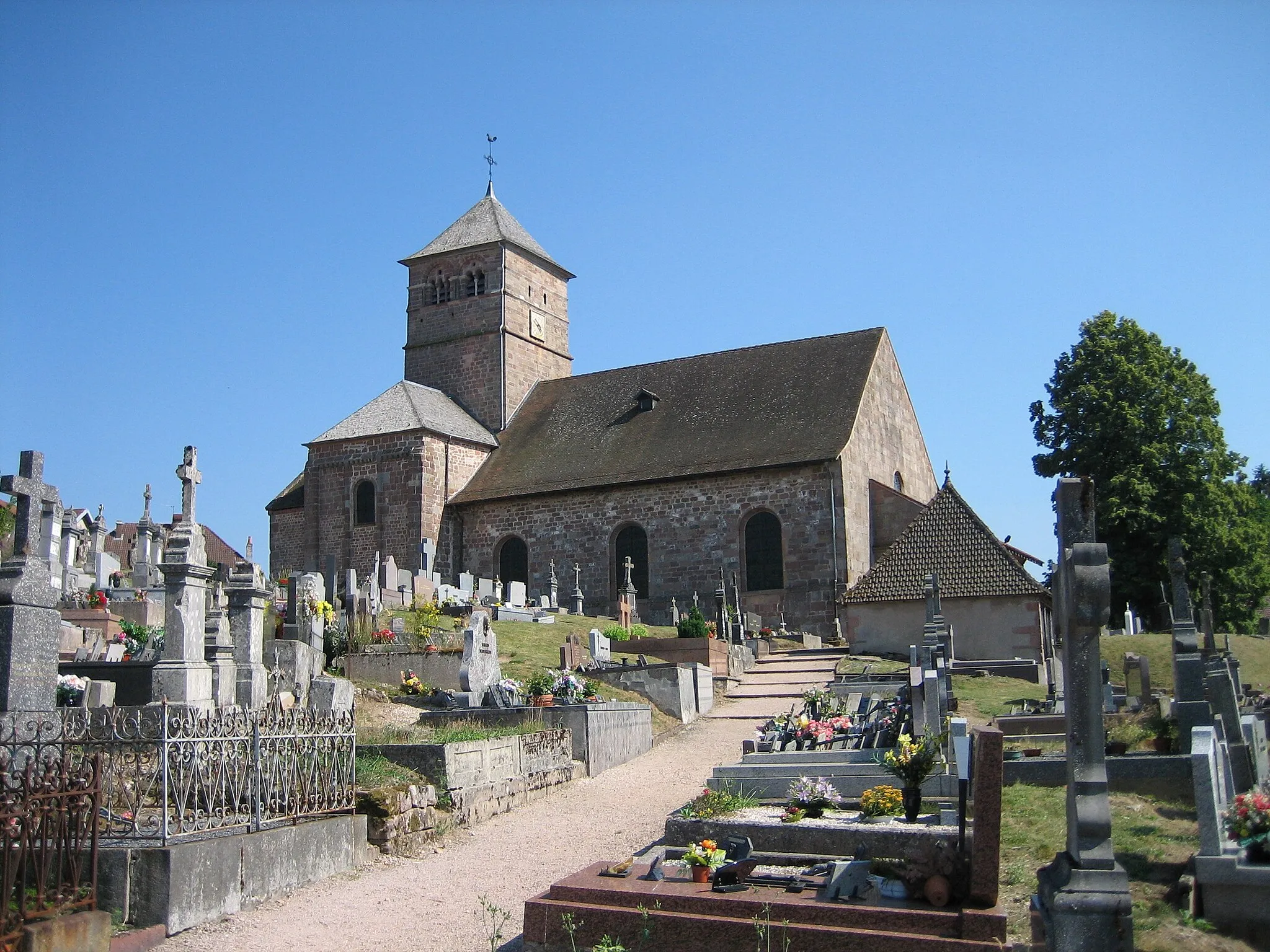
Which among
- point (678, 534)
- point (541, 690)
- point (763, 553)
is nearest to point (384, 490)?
point (678, 534)

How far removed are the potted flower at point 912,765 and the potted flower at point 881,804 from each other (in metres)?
0.09

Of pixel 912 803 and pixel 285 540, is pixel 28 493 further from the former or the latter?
pixel 285 540

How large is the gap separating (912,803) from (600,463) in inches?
1051

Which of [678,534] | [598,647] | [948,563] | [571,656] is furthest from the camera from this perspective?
[678,534]

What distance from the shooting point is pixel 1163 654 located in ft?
80.9

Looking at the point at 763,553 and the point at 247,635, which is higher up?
the point at 763,553

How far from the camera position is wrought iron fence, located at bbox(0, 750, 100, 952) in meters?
6.09

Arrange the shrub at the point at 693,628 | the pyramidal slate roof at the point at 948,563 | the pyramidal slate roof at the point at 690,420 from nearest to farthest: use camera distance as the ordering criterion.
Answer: the pyramidal slate roof at the point at 948,563
the shrub at the point at 693,628
the pyramidal slate roof at the point at 690,420

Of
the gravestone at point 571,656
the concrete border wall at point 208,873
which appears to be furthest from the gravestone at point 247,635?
the gravestone at point 571,656

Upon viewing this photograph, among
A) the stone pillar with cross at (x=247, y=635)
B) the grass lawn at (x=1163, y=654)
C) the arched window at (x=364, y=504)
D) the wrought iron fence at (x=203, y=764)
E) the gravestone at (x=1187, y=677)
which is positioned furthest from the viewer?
the arched window at (x=364, y=504)

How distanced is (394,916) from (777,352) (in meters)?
30.4

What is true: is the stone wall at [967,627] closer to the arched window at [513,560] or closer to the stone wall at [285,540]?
the arched window at [513,560]

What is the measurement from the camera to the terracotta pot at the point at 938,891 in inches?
250

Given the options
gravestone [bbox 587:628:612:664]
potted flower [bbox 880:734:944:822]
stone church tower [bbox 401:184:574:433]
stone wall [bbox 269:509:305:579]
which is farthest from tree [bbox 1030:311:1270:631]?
stone wall [bbox 269:509:305:579]
